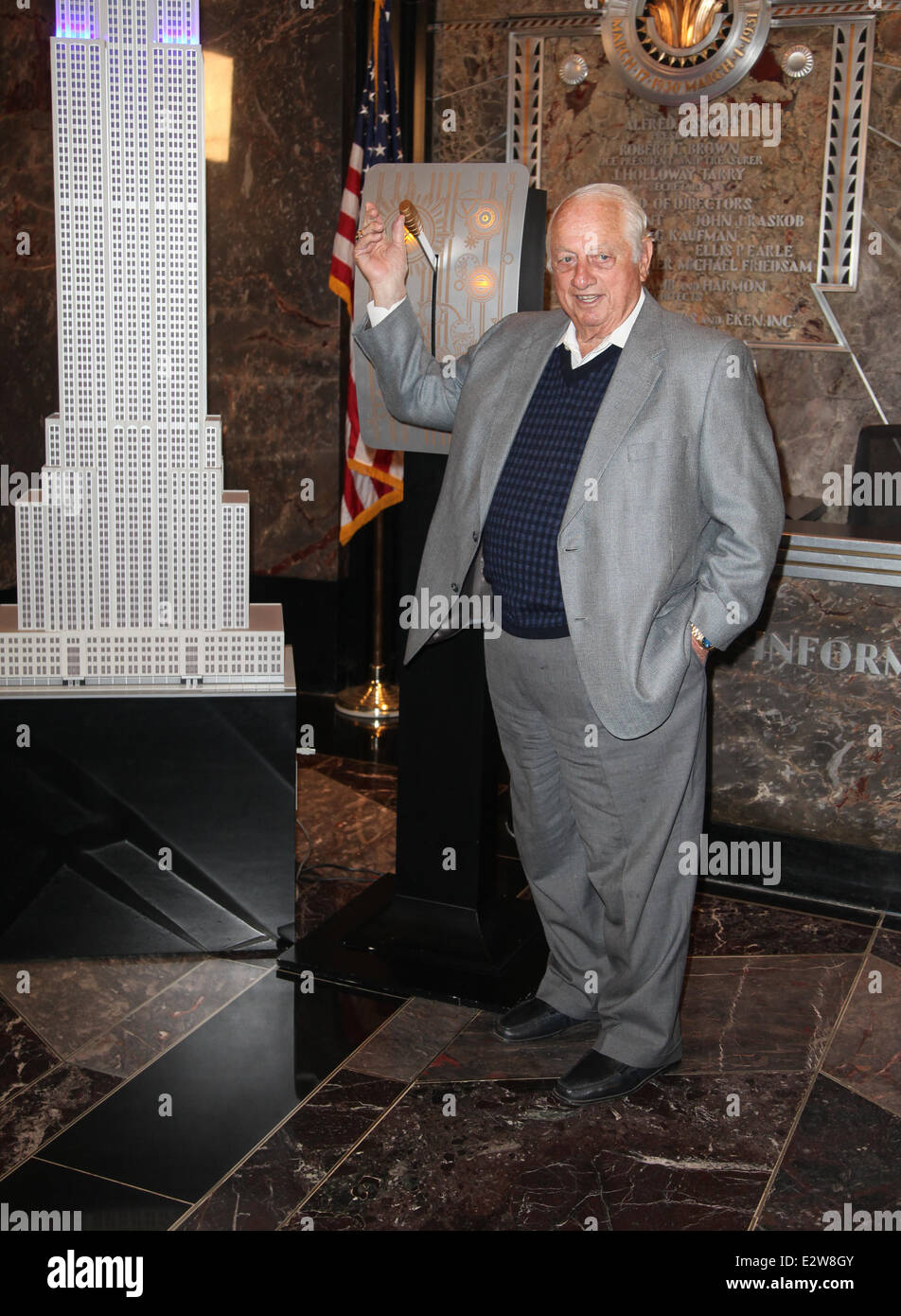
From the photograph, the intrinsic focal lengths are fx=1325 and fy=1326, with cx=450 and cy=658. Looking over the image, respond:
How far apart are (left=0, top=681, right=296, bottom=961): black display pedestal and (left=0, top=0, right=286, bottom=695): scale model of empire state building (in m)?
0.09

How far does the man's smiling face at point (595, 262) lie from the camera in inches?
104

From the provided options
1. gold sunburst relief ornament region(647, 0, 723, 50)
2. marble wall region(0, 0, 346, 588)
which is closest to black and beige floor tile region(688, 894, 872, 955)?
marble wall region(0, 0, 346, 588)

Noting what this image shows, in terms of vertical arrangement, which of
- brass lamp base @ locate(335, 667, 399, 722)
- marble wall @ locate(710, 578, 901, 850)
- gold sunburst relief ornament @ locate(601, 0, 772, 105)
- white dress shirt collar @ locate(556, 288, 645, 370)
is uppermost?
gold sunburst relief ornament @ locate(601, 0, 772, 105)

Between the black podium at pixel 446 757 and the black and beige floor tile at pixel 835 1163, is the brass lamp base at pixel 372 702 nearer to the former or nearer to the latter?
the black podium at pixel 446 757

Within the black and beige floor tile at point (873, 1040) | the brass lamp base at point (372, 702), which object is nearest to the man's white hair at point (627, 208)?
the black and beige floor tile at point (873, 1040)

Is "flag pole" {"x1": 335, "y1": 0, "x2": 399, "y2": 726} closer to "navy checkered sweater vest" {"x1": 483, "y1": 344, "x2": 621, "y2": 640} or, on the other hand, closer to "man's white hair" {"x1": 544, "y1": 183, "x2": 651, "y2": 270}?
"navy checkered sweater vest" {"x1": 483, "y1": 344, "x2": 621, "y2": 640}

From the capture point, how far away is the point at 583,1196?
2648mm

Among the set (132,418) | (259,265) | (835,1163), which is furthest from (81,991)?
(259,265)

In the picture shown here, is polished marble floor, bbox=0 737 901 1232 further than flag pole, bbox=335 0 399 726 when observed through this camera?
No

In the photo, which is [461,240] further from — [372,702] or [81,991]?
[372,702]

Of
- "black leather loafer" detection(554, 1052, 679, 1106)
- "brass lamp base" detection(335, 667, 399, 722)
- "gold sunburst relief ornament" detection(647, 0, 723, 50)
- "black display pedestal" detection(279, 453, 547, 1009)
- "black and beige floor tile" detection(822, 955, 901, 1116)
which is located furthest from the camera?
"brass lamp base" detection(335, 667, 399, 722)

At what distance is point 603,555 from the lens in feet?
8.79

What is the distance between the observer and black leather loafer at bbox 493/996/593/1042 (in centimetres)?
325
